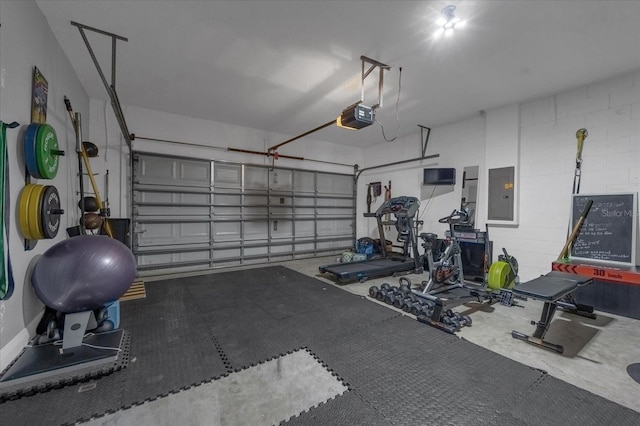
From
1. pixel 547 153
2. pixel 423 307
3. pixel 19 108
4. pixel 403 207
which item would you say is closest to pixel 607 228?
pixel 547 153

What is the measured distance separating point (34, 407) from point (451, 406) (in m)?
2.78

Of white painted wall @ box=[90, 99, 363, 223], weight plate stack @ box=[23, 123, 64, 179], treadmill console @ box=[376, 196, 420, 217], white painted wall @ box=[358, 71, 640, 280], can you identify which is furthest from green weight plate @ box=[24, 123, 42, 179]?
white painted wall @ box=[358, 71, 640, 280]

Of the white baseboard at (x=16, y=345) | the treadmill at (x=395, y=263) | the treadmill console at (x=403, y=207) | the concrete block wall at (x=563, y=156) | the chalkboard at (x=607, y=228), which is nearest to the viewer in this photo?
the white baseboard at (x=16, y=345)

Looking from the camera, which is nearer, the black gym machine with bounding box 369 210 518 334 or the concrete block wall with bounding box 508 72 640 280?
the black gym machine with bounding box 369 210 518 334

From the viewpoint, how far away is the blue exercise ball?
2162 millimetres

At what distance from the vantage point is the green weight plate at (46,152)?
240 centimetres

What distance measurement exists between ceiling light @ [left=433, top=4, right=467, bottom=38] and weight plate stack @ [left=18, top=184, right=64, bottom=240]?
4.19 m

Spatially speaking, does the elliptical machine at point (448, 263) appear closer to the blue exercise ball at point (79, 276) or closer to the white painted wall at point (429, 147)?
the white painted wall at point (429, 147)

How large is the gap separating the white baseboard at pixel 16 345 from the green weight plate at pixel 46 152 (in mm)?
1433

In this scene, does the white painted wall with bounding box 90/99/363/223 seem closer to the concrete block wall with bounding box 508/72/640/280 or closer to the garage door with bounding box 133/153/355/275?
the garage door with bounding box 133/153/355/275

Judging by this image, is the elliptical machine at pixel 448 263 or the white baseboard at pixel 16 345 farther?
the elliptical machine at pixel 448 263

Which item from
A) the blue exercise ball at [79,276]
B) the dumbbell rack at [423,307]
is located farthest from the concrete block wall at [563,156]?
the blue exercise ball at [79,276]

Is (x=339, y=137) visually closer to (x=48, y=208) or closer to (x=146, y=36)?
(x=146, y=36)

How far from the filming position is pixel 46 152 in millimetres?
2492
